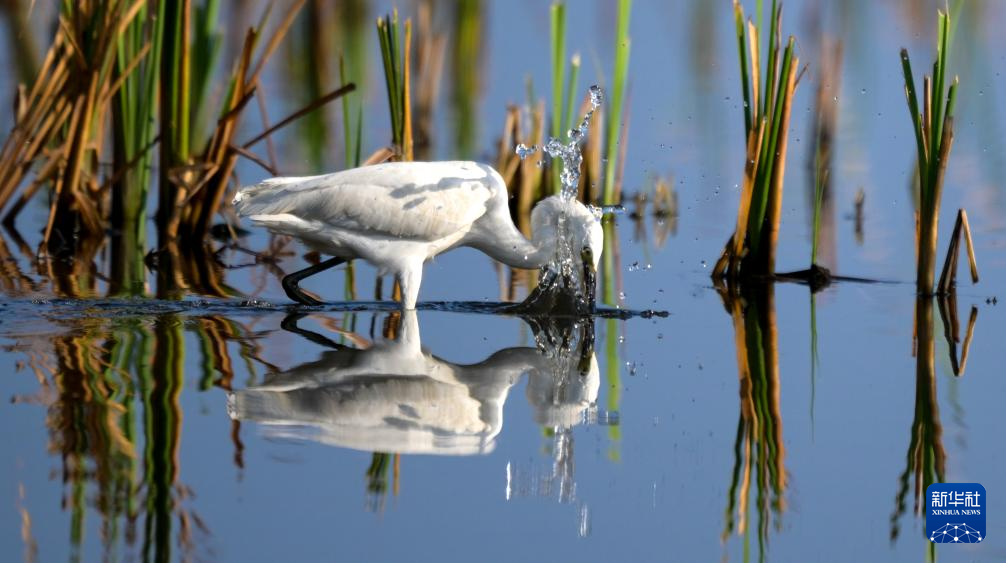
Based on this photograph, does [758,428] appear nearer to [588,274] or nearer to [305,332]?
[588,274]

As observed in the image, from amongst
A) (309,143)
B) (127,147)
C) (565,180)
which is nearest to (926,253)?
(565,180)

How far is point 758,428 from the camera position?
16.6 ft

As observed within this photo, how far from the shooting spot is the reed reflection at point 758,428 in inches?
165

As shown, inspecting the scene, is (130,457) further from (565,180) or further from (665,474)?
(565,180)

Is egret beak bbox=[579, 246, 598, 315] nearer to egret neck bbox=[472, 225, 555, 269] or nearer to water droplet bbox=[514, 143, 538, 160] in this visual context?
egret neck bbox=[472, 225, 555, 269]

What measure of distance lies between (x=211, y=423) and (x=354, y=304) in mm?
2534

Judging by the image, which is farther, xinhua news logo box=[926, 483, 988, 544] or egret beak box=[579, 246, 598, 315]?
egret beak box=[579, 246, 598, 315]

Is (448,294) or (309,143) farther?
(309,143)

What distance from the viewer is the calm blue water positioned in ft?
13.2

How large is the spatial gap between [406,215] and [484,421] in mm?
Result: 2080

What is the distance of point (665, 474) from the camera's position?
4.55 m

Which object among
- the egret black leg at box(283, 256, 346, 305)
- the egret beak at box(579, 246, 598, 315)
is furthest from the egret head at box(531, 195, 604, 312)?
the egret black leg at box(283, 256, 346, 305)

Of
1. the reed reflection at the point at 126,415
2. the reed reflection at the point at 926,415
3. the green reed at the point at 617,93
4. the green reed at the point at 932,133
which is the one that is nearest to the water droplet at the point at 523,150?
the green reed at the point at 617,93

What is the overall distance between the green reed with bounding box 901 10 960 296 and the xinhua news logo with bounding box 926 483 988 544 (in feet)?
8.56
